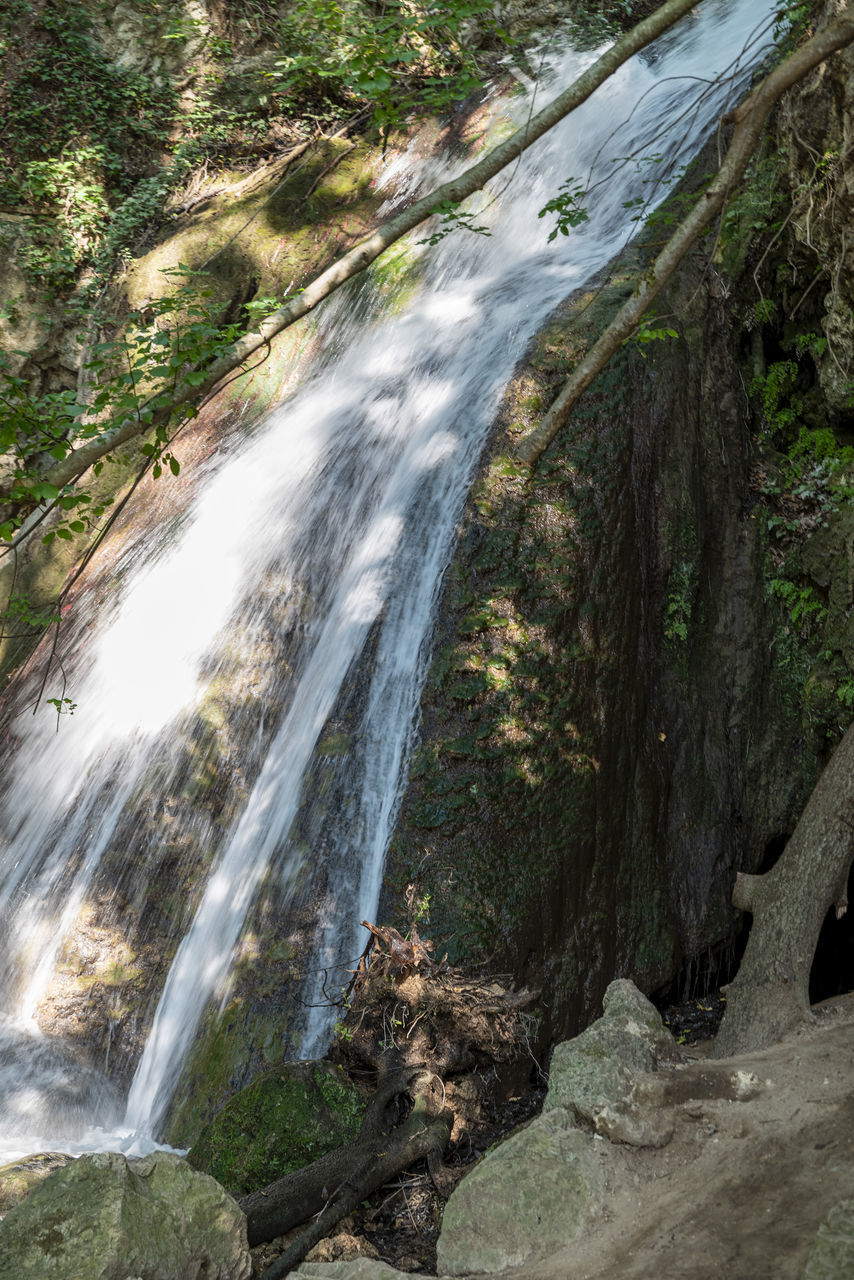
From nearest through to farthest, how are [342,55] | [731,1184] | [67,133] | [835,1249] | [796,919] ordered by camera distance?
[835,1249] < [731,1184] < [796,919] < [342,55] < [67,133]

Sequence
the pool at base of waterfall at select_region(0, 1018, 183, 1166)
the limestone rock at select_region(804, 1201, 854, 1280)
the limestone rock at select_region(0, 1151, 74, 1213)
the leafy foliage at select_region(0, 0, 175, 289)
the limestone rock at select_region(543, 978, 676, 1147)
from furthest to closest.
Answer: the leafy foliage at select_region(0, 0, 175, 289)
the pool at base of waterfall at select_region(0, 1018, 183, 1166)
the limestone rock at select_region(0, 1151, 74, 1213)
the limestone rock at select_region(543, 978, 676, 1147)
the limestone rock at select_region(804, 1201, 854, 1280)

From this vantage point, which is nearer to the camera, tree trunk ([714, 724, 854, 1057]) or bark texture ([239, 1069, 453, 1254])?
bark texture ([239, 1069, 453, 1254])

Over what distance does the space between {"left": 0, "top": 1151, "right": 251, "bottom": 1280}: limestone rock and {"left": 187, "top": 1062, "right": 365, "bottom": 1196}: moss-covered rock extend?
0.88m

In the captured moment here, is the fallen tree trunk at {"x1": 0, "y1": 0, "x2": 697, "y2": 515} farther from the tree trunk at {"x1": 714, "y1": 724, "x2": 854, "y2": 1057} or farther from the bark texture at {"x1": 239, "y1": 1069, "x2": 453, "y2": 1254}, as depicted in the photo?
the tree trunk at {"x1": 714, "y1": 724, "x2": 854, "y2": 1057}

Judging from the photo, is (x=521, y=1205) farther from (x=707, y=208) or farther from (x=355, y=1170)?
(x=707, y=208)

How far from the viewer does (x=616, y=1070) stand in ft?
9.71

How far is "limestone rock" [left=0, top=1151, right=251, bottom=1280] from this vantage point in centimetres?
252

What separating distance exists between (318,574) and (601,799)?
2492 millimetres

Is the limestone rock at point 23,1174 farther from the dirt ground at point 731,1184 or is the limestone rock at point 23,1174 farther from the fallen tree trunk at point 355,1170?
the dirt ground at point 731,1184

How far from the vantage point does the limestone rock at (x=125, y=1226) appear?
252cm

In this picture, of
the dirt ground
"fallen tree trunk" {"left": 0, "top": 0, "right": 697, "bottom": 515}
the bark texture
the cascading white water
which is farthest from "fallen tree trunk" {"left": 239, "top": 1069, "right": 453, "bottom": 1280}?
"fallen tree trunk" {"left": 0, "top": 0, "right": 697, "bottom": 515}

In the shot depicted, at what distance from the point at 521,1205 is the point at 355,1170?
1.35m

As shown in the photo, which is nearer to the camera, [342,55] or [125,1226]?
[125,1226]

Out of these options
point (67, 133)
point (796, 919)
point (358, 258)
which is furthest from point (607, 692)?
point (67, 133)
